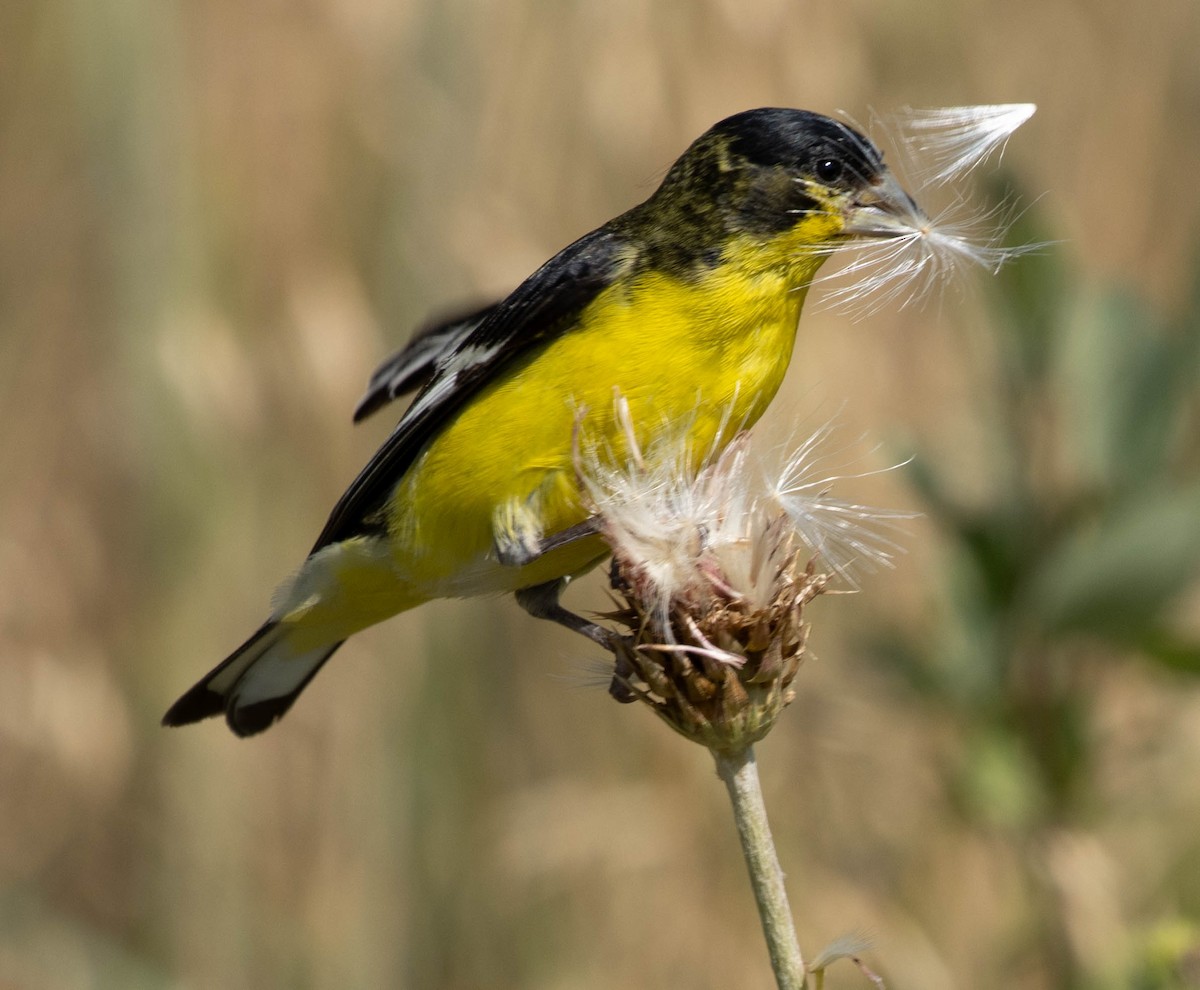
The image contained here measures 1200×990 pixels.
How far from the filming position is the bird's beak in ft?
7.80

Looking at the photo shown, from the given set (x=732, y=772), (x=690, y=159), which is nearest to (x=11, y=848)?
(x=690, y=159)

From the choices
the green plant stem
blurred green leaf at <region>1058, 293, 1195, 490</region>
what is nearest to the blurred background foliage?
blurred green leaf at <region>1058, 293, 1195, 490</region>

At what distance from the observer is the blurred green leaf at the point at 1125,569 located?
7.91 feet

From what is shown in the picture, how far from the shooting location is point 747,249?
2.46 metres

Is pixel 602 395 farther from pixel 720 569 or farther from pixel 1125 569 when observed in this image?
pixel 1125 569

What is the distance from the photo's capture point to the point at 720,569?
1.84 metres

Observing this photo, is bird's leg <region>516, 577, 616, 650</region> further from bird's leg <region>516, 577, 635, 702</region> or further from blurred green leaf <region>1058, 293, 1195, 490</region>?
blurred green leaf <region>1058, 293, 1195, 490</region>

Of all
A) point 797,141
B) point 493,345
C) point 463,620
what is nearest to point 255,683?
point 463,620

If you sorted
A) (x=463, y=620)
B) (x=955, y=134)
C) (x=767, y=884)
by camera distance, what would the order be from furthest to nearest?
(x=463, y=620) → (x=955, y=134) → (x=767, y=884)

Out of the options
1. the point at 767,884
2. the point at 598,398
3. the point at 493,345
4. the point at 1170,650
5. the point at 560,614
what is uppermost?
the point at 493,345

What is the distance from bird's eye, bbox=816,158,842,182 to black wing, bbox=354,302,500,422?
0.83 metres

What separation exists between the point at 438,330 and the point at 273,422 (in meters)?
0.60

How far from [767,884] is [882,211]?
1.32 meters

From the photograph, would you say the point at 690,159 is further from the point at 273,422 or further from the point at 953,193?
the point at 273,422
